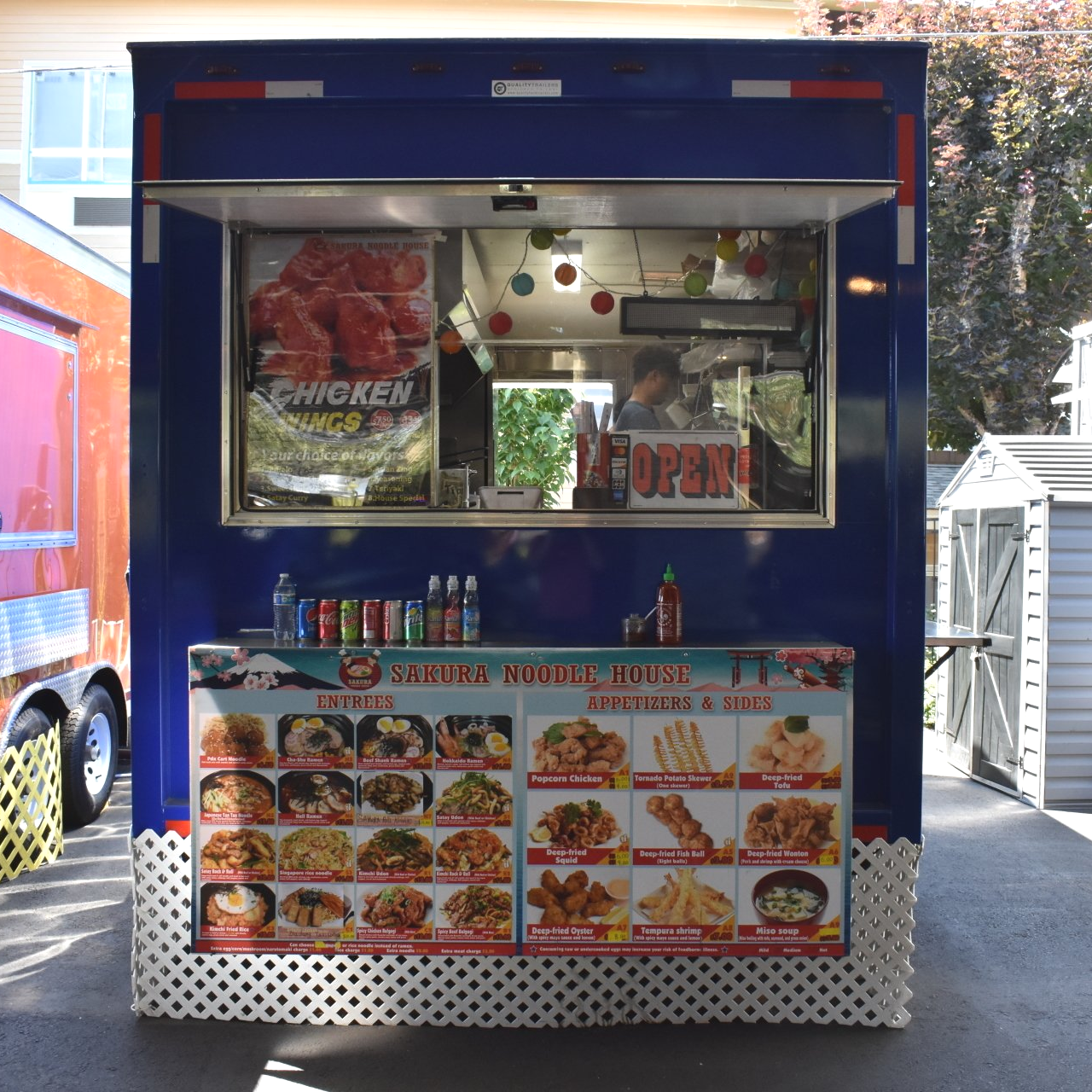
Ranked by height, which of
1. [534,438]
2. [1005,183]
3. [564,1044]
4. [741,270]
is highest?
[1005,183]

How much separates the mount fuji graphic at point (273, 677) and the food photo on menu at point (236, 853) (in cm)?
49

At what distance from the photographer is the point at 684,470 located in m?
4.06

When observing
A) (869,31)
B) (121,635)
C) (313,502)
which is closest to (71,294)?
(121,635)

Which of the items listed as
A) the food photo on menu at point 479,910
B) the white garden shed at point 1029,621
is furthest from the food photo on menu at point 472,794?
the white garden shed at point 1029,621

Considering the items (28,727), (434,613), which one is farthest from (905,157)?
(28,727)

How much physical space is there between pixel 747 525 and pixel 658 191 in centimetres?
120

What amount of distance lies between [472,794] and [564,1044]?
0.96m

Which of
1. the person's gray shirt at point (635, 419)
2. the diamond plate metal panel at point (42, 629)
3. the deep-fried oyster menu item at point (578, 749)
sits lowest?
the deep-fried oyster menu item at point (578, 749)

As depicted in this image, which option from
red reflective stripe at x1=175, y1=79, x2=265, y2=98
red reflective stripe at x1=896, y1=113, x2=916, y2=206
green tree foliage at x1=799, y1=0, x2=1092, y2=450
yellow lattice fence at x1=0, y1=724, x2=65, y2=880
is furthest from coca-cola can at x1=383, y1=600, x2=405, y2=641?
green tree foliage at x1=799, y1=0, x2=1092, y2=450

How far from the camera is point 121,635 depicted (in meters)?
7.06

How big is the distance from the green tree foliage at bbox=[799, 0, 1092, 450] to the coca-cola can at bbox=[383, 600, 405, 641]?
10.5 metres

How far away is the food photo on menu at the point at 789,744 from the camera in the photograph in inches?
145

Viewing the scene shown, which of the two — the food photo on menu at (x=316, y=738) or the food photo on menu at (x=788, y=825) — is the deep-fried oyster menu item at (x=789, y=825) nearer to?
the food photo on menu at (x=788, y=825)

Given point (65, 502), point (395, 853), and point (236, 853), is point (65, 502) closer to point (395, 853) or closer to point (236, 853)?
point (236, 853)
